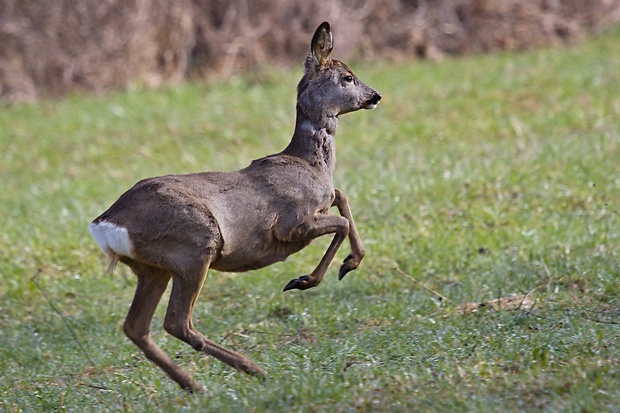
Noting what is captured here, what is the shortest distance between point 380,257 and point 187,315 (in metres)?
3.03

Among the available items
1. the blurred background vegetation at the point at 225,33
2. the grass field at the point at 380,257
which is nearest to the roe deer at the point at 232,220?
the grass field at the point at 380,257

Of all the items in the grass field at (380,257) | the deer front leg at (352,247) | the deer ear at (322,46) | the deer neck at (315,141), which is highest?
the deer ear at (322,46)

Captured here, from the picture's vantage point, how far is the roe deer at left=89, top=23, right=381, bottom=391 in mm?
6082

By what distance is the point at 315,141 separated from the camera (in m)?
6.91

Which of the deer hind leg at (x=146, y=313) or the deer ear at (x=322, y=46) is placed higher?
the deer ear at (x=322, y=46)

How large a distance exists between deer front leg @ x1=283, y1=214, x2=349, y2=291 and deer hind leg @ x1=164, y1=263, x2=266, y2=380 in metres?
0.56

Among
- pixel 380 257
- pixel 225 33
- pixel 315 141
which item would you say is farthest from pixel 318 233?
pixel 225 33

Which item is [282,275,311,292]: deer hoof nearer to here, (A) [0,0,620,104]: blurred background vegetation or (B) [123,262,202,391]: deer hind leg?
(B) [123,262,202,391]: deer hind leg

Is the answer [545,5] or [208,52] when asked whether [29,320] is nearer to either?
[208,52]

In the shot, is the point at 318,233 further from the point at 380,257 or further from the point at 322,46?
the point at 380,257

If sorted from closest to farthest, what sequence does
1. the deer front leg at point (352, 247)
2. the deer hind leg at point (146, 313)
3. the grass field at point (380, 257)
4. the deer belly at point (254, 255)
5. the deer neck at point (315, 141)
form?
1. the grass field at point (380, 257)
2. the deer hind leg at point (146, 313)
3. the deer belly at point (254, 255)
4. the deer front leg at point (352, 247)
5. the deer neck at point (315, 141)

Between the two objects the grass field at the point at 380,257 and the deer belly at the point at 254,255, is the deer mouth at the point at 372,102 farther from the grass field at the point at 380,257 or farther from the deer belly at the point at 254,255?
the grass field at the point at 380,257

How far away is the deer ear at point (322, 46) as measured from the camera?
7.00 meters

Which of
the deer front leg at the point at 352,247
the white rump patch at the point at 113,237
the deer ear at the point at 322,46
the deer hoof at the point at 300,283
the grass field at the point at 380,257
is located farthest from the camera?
the deer ear at the point at 322,46
